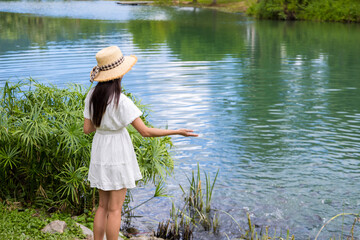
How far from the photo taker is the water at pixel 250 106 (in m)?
7.11

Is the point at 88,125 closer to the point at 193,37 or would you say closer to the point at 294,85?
the point at 294,85

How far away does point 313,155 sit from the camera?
8.95 m

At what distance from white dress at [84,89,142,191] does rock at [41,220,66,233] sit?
115 cm

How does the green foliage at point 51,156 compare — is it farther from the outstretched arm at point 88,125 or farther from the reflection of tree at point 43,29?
the reflection of tree at point 43,29

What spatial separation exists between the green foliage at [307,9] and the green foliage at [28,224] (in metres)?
39.1

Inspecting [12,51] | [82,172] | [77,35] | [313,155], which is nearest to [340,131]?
[313,155]

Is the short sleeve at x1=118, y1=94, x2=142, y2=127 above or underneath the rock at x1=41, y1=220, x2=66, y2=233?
above

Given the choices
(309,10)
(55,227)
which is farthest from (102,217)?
(309,10)

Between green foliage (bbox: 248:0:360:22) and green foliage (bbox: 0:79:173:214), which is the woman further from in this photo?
green foliage (bbox: 248:0:360:22)

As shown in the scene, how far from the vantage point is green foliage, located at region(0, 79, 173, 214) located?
568cm

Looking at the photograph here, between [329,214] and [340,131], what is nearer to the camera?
[329,214]

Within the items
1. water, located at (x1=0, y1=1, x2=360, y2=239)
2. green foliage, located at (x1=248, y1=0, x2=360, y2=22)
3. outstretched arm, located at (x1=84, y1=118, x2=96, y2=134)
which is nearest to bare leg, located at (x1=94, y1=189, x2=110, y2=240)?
outstretched arm, located at (x1=84, y1=118, x2=96, y2=134)

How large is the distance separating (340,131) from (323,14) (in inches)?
1377

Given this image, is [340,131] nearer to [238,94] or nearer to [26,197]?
[238,94]
